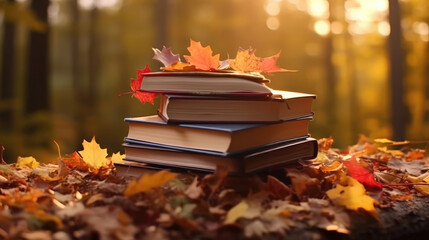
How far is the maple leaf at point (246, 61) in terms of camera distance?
1591 millimetres

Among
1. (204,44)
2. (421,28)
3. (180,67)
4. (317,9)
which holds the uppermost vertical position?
(317,9)

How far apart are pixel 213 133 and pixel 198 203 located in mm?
238

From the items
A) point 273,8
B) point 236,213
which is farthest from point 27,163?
point 273,8

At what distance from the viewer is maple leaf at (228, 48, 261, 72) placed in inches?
62.6

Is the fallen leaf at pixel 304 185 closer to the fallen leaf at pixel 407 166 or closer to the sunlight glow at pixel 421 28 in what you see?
the fallen leaf at pixel 407 166

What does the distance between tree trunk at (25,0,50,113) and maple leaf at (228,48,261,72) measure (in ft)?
21.6

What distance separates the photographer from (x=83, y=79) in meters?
18.7

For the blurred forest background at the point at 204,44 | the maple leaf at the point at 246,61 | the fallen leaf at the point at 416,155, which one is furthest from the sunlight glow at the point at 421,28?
the maple leaf at the point at 246,61

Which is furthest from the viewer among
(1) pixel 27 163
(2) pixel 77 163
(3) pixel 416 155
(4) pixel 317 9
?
(4) pixel 317 9

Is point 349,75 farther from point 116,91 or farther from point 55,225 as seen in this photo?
point 55,225

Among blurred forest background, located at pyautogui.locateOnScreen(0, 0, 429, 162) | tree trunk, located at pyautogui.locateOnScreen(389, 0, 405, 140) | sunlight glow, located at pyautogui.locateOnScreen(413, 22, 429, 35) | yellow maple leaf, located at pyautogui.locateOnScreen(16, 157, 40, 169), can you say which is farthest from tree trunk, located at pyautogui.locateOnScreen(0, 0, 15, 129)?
sunlight glow, located at pyautogui.locateOnScreen(413, 22, 429, 35)

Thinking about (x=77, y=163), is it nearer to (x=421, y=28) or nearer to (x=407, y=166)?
(x=407, y=166)

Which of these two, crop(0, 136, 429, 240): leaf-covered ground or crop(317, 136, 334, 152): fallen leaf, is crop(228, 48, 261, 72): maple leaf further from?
crop(317, 136, 334, 152): fallen leaf

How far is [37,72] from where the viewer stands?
304 inches
